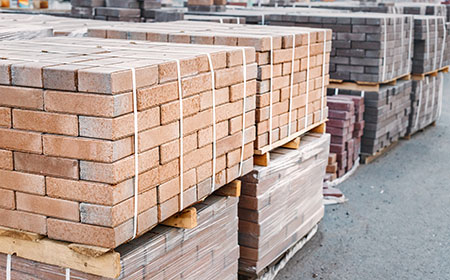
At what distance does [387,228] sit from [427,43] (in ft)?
15.7

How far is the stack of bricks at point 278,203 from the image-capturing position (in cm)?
484

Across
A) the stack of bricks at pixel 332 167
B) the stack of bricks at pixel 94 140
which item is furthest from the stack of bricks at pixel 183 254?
the stack of bricks at pixel 332 167

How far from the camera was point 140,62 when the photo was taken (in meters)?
3.19

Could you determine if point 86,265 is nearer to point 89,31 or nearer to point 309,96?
point 89,31

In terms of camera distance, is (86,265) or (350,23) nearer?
(86,265)

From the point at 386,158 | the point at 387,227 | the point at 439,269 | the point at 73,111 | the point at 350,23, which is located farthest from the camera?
the point at 386,158

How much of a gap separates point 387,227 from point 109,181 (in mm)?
4362

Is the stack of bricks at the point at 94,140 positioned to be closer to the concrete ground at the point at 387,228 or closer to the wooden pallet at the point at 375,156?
the concrete ground at the point at 387,228

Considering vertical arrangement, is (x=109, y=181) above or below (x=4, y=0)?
below

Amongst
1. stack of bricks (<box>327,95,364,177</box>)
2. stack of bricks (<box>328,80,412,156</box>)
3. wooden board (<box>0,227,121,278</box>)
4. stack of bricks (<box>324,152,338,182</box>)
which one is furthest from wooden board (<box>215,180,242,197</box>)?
stack of bricks (<box>328,80,412,156</box>)

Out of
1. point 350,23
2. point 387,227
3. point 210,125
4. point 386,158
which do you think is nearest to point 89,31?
point 210,125

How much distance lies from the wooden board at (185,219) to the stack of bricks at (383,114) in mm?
5716

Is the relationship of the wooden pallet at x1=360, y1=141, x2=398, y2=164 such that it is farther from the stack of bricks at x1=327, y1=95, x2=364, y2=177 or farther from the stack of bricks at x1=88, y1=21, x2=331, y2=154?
the stack of bricks at x1=88, y1=21, x2=331, y2=154

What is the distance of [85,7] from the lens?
10734mm
